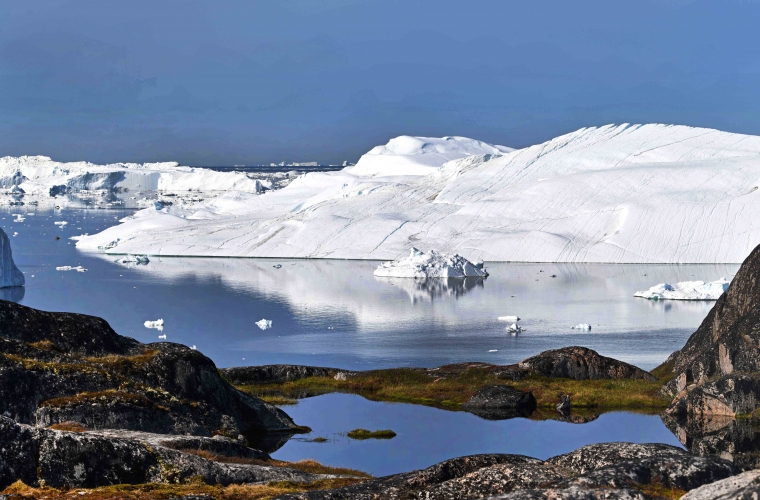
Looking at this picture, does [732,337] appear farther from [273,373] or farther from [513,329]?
[513,329]

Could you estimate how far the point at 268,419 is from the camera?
19672 mm

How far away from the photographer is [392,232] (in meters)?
78.4

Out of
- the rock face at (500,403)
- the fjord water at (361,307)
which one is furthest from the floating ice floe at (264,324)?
the rock face at (500,403)

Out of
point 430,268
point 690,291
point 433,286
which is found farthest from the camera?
point 430,268

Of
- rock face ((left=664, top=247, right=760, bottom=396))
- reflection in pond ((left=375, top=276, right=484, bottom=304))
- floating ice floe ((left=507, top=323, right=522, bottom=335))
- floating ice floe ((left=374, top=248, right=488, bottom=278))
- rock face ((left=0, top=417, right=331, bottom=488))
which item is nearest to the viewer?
rock face ((left=0, top=417, right=331, bottom=488))

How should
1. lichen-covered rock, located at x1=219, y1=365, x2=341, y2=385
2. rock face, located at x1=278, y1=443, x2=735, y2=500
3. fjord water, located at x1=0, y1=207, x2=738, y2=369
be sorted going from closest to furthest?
rock face, located at x1=278, y1=443, x2=735, y2=500 < lichen-covered rock, located at x1=219, y1=365, x2=341, y2=385 < fjord water, located at x1=0, y1=207, x2=738, y2=369

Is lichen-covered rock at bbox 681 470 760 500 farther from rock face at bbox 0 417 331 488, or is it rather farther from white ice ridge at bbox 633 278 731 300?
white ice ridge at bbox 633 278 731 300

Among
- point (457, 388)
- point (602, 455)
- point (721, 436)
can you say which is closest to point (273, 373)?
point (457, 388)

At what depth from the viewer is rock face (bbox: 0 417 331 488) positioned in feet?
31.9

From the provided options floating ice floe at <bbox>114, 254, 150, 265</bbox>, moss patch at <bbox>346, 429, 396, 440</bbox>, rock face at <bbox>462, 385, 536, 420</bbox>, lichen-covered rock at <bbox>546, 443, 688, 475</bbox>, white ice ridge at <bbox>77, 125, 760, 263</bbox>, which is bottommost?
moss patch at <bbox>346, 429, 396, 440</bbox>

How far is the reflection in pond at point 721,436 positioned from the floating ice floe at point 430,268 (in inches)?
1714

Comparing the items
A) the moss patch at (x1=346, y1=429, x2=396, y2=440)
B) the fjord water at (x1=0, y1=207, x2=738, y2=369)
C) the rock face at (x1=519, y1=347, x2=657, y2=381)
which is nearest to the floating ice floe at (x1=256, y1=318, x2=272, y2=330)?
the fjord water at (x1=0, y1=207, x2=738, y2=369)

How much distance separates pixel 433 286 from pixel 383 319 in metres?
15.9

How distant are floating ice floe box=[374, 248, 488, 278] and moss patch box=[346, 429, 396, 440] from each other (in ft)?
144
